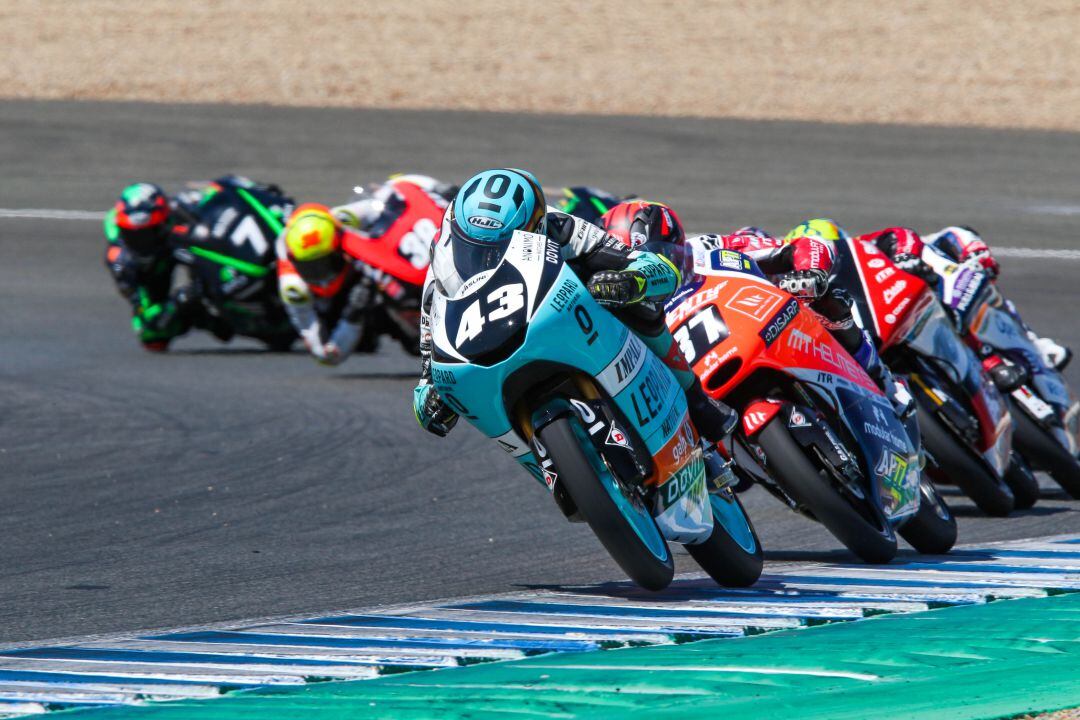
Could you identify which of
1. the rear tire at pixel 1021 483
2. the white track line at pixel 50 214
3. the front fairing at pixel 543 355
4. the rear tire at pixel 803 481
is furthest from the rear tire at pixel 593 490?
the white track line at pixel 50 214

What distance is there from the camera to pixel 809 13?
25.8 meters

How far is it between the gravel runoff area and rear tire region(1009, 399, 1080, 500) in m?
14.0

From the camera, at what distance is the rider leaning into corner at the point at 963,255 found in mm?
7961

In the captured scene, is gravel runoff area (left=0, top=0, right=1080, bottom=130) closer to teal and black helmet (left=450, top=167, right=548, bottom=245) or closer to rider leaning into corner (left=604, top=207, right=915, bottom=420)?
rider leaning into corner (left=604, top=207, right=915, bottom=420)

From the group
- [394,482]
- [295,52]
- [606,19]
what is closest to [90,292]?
[394,482]

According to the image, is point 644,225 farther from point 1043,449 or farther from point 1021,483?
point 1043,449

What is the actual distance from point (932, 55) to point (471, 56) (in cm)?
585

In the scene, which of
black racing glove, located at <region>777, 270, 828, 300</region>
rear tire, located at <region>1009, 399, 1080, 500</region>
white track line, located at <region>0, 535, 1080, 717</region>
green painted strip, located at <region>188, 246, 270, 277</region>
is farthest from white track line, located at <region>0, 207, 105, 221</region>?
white track line, located at <region>0, 535, 1080, 717</region>

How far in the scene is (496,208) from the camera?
18.6ft

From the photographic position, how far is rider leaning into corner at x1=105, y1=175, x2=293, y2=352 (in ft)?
44.7

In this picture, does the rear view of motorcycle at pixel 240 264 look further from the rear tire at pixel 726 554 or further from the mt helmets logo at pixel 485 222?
the mt helmets logo at pixel 485 222

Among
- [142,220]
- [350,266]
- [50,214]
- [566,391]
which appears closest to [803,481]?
[566,391]

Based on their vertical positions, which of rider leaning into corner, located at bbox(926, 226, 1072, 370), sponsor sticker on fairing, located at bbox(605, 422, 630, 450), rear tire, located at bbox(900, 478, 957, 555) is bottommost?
rear tire, located at bbox(900, 478, 957, 555)

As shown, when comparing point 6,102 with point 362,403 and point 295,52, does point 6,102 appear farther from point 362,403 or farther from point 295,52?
point 362,403
